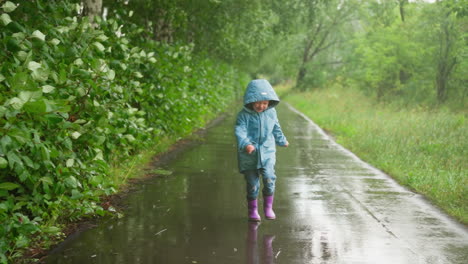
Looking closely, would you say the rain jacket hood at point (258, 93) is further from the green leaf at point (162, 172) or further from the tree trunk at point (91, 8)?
the tree trunk at point (91, 8)

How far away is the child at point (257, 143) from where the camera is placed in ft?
21.0

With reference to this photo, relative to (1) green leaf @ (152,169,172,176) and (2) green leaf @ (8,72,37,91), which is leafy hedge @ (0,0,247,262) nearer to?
(2) green leaf @ (8,72,37,91)

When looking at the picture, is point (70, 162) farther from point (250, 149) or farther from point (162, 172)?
point (162, 172)

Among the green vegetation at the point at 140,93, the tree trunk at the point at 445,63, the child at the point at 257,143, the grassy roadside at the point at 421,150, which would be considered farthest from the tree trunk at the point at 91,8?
the tree trunk at the point at 445,63

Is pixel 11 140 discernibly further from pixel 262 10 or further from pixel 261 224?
pixel 262 10

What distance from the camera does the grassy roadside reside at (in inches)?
314

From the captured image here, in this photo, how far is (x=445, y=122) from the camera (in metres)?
16.1

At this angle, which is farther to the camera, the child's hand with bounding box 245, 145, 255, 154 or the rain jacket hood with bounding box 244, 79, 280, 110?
the rain jacket hood with bounding box 244, 79, 280, 110

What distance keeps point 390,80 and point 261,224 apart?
21914 millimetres

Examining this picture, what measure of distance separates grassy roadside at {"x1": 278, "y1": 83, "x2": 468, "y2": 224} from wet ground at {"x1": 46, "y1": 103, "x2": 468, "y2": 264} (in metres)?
0.35

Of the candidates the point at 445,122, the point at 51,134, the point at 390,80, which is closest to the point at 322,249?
the point at 51,134

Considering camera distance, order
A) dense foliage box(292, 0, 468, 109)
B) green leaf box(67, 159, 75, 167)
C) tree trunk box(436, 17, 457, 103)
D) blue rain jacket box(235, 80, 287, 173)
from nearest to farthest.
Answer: green leaf box(67, 159, 75, 167) < blue rain jacket box(235, 80, 287, 173) < dense foliage box(292, 0, 468, 109) < tree trunk box(436, 17, 457, 103)

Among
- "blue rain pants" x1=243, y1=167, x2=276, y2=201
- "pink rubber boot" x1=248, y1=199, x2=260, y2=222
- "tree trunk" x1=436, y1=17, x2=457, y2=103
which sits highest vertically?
"tree trunk" x1=436, y1=17, x2=457, y2=103

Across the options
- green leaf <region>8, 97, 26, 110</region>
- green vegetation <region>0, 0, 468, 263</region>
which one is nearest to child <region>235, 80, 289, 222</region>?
green vegetation <region>0, 0, 468, 263</region>
